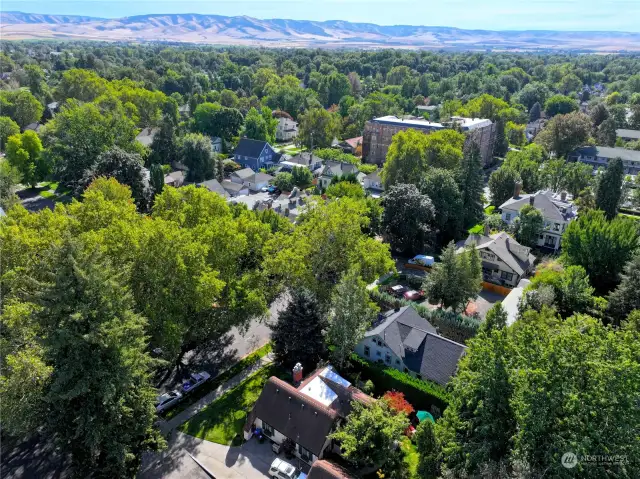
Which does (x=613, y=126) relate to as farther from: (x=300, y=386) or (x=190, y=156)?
(x=300, y=386)

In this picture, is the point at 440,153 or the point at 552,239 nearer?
the point at 552,239

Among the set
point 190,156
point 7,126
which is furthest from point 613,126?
point 7,126

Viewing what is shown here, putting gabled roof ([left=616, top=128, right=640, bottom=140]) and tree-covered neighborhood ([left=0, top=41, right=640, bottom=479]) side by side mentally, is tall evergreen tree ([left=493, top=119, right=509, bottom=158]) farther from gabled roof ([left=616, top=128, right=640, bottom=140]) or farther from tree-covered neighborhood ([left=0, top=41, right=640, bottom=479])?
gabled roof ([left=616, top=128, right=640, bottom=140])

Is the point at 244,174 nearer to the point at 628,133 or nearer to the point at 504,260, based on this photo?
the point at 504,260

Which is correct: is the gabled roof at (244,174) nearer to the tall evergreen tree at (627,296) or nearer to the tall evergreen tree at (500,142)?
the tall evergreen tree at (500,142)

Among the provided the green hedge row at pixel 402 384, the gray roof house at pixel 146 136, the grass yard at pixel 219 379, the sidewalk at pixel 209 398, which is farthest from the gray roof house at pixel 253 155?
the green hedge row at pixel 402 384
